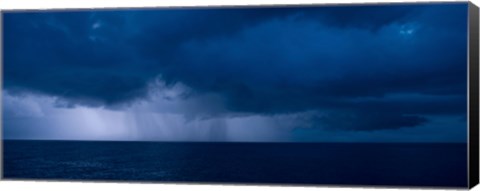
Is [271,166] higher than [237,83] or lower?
lower

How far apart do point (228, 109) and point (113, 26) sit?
2.09 meters

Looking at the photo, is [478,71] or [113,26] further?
[113,26]

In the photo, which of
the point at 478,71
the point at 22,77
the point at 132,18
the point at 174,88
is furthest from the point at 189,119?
the point at 478,71

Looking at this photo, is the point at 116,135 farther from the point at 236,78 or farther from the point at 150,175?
the point at 236,78

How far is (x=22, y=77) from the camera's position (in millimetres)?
14805

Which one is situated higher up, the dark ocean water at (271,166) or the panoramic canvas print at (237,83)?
the panoramic canvas print at (237,83)

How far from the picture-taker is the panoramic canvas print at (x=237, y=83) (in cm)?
1379

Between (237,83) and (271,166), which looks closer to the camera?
(237,83)

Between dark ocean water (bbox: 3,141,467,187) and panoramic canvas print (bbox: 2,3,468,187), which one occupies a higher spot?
panoramic canvas print (bbox: 2,3,468,187)

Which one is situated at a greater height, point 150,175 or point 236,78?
point 236,78

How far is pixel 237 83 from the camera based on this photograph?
14.5 meters

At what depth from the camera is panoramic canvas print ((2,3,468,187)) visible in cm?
1379

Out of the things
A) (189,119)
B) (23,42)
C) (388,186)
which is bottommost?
(388,186)

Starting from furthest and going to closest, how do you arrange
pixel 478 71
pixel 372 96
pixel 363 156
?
pixel 363 156
pixel 372 96
pixel 478 71
